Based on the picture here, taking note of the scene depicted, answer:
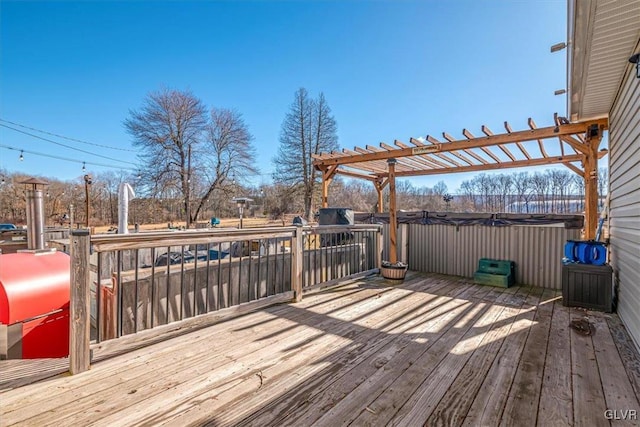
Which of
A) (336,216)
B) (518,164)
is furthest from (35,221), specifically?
(518,164)

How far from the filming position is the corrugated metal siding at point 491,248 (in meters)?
4.68

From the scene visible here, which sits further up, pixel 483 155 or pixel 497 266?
pixel 483 155

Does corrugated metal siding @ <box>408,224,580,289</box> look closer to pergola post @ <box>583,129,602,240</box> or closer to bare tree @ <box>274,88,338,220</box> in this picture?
pergola post @ <box>583,129,602,240</box>

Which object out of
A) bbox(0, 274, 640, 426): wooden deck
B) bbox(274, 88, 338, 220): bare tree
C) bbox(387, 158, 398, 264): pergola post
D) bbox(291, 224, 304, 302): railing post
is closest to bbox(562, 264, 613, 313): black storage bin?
bbox(0, 274, 640, 426): wooden deck

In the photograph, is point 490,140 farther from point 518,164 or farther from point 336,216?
point 336,216

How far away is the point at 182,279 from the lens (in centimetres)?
267

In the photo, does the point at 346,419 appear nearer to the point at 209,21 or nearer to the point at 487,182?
the point at 209,21

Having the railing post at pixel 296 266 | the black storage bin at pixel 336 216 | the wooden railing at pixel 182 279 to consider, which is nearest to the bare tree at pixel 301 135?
the black storage bin at pixel 336 216

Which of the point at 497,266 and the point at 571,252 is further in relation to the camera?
the point at 497,266

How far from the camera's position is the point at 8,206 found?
18.0m

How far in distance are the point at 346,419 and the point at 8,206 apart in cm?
2604

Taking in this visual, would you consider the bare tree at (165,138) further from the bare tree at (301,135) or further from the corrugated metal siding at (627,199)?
the corrugated metal siding at (627,199)

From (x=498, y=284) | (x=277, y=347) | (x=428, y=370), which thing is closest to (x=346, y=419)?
(x=428, y=370)

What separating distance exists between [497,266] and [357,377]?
13.6 ft
